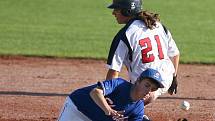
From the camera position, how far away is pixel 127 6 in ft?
24.1

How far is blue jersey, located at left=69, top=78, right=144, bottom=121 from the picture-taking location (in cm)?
611

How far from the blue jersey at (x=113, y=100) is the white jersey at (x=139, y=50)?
890 millimetres

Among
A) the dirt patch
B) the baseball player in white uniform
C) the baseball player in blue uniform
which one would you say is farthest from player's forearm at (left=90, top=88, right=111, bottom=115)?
the dirt patch

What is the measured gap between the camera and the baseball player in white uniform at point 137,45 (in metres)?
7.18

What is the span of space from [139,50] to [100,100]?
1.41m

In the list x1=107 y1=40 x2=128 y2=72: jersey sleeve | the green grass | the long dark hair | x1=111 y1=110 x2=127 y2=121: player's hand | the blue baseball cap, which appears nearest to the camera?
the blue baseball cap

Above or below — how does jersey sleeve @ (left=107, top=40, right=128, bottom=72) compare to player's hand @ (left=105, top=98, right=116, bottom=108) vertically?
above

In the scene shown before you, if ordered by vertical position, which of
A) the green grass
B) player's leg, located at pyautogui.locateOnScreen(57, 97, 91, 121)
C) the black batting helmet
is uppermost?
the black batting helmet

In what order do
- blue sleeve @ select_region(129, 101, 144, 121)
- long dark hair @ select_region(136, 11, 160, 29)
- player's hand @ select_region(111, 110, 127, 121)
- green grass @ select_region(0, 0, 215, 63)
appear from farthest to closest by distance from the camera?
green grass @ select_region(0, 0, 215, 63) → long dark hair @ select_region(136, 11, 160, 29) → blue sleeve @ select_region(129, 101, 144, 121) → player's hand @ select_region(111, 110, 127, 121)

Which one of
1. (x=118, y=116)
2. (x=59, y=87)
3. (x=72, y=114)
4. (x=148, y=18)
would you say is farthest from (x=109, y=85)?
(x=59, y=87)

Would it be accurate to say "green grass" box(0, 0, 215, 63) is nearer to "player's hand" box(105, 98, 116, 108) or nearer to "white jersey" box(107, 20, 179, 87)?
"white jersey" box(107, 20, 179, 87)

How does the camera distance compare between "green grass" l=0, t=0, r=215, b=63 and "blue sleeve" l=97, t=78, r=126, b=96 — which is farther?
"green grass" l=0, t=0, r=215, b=63

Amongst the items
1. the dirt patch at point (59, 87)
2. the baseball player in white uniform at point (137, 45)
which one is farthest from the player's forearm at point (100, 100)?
the dirt patch at point (59, 87)

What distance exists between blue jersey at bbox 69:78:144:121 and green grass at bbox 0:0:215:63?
8.80 metres
